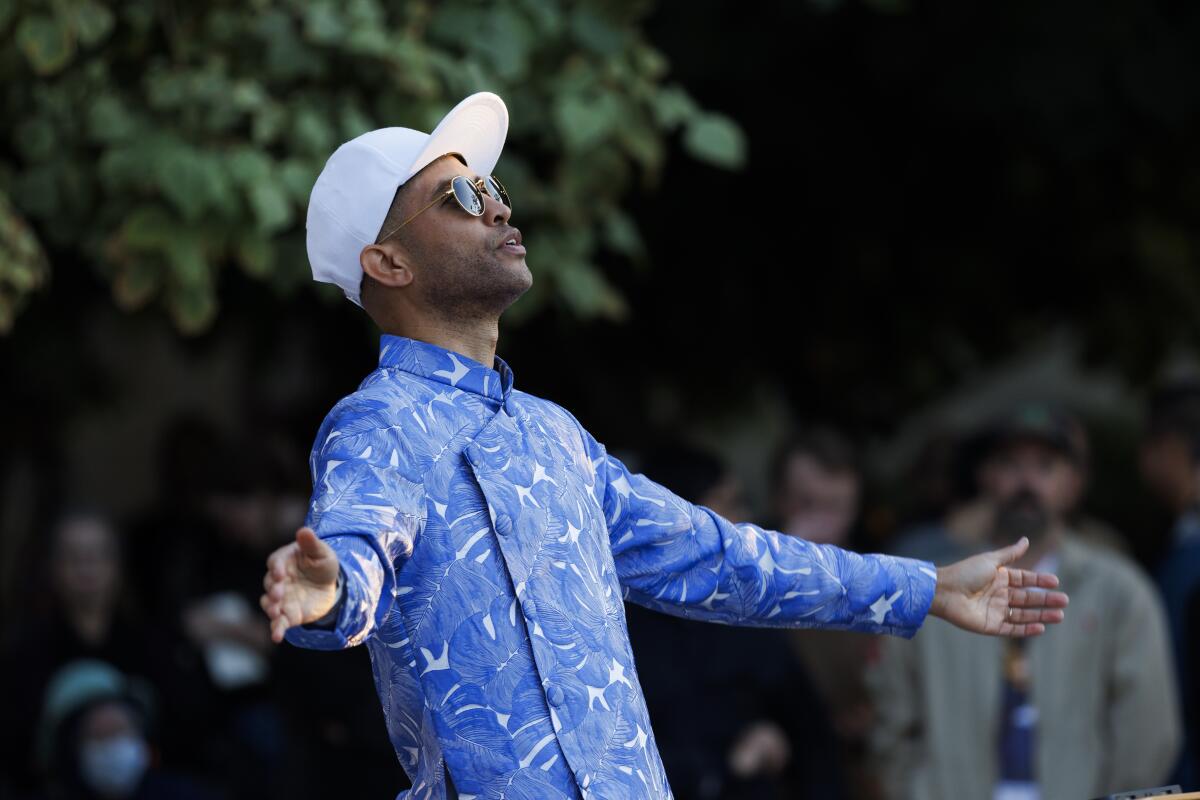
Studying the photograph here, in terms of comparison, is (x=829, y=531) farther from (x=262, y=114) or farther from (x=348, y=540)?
(x=348, y=540)

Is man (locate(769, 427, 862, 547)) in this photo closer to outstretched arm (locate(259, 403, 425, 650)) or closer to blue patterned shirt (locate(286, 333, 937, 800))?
blue patterned shirt (locate(286, 333, 937, 800))

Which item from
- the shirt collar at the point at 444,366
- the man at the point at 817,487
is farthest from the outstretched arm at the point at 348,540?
the man at the point at 817,487

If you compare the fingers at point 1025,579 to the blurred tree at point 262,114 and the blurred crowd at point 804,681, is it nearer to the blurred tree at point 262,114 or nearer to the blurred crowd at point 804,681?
the blurred crowd at point 804,681

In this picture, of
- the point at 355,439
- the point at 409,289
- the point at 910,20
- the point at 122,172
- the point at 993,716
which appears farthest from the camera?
the point at 910,20

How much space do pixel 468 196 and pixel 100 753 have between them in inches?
138

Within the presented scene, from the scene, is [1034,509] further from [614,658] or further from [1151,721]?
[614,658]

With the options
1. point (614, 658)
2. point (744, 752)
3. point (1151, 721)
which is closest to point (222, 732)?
point (744, 752)

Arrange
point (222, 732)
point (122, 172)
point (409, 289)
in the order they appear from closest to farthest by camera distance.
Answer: point (409, 289) < point (122, 172) < point (222, 732)

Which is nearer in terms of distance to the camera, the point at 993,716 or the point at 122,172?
the point at 122,172

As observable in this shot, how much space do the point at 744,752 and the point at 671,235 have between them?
11.4 feet

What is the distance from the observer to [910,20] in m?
7.46

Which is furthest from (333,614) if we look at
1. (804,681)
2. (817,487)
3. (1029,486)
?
(817,487)

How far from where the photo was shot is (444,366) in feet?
9.60

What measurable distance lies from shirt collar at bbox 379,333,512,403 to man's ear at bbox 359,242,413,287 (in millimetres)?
94
